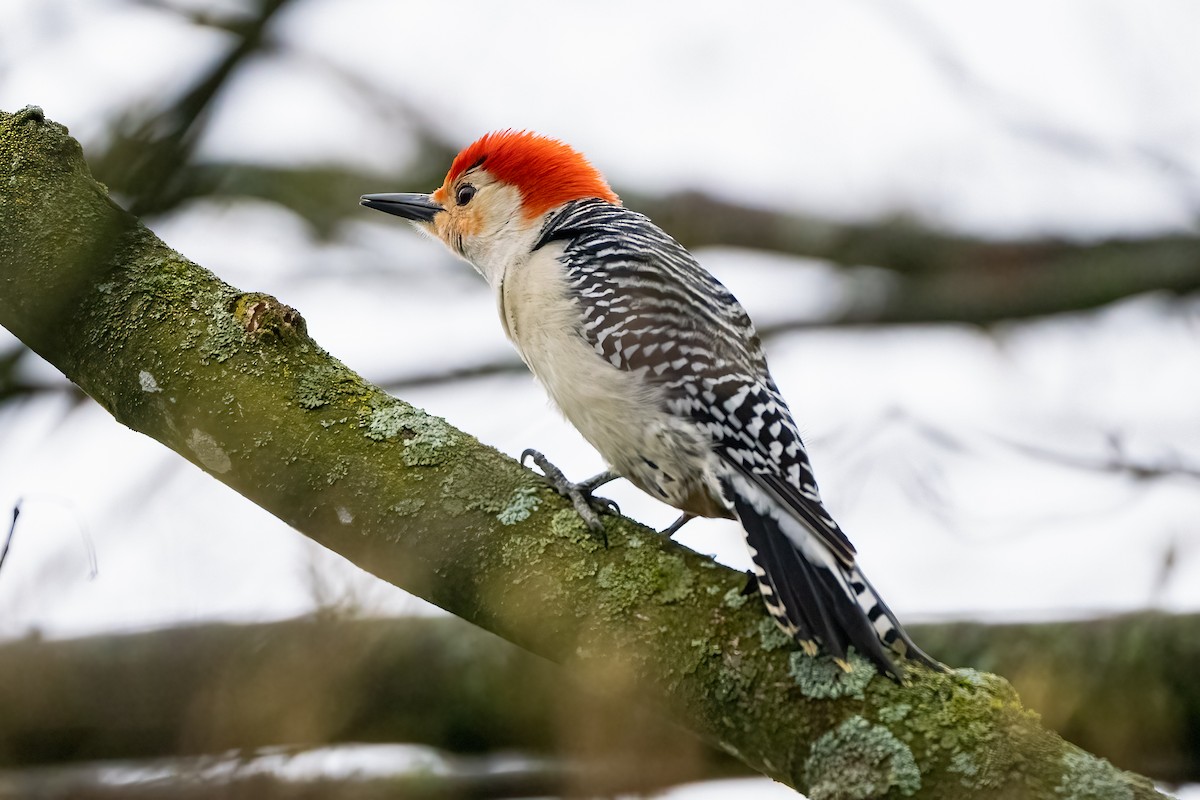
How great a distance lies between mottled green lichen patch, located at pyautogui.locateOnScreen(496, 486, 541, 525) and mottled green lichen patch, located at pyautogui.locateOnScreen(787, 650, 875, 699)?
70cm

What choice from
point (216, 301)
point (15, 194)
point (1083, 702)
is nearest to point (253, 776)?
point (216, 301)

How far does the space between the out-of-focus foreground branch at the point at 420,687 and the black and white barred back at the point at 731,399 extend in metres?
0.90

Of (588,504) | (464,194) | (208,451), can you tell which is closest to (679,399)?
(588,504)

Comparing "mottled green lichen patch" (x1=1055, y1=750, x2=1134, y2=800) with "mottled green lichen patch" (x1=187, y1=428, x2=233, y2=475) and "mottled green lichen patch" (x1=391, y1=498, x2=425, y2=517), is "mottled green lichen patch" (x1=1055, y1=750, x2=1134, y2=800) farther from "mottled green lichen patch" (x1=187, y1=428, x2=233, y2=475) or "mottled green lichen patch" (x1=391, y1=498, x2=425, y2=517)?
"mottled green lichen patch" (x1=187, y1=428, x2=233, y2=475)

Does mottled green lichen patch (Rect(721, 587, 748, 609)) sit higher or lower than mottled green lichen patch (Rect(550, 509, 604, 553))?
lower

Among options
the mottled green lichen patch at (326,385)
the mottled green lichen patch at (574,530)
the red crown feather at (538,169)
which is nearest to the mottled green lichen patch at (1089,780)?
the mottled green lichen patch at (574,530)

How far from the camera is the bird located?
118 inches

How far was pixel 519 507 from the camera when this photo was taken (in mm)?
2969

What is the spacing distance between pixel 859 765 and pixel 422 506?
1136 millimetres

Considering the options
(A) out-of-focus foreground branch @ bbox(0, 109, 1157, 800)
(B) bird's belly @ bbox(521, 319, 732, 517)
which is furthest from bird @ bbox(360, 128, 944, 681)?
(A) out-of-focus foreground branch @ bbox(0, 109, 1157, 800)

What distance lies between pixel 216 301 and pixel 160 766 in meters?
1.50

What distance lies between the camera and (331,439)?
297 centimetres

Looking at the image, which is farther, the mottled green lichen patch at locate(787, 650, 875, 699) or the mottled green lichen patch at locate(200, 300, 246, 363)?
the mottled green lichen patch at locate(200, 300, 246, 363)

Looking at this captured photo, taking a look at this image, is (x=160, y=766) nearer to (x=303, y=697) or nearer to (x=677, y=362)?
(x=303, y=697)
